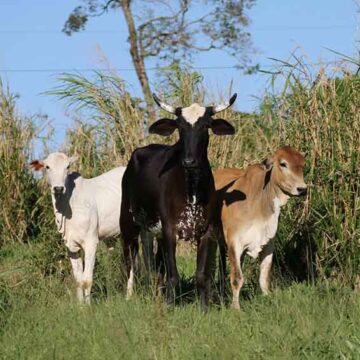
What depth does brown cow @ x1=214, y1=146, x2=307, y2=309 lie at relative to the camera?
923cm

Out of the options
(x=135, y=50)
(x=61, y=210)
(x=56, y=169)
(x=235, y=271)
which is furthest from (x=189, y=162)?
(x=135, y=50)

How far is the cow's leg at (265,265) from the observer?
9352mm

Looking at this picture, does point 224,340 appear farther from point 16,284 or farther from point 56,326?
point 16,284

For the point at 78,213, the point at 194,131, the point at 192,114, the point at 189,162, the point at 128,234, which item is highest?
the point at 192,114

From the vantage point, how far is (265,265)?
31.0ft

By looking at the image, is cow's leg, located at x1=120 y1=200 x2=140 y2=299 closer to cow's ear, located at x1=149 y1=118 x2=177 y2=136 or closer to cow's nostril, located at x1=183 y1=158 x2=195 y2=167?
cow's ear, located at x1=149 y1=118 x2=177 y2=136

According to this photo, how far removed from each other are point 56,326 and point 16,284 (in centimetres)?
245

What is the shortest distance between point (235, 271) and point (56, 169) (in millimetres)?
2156

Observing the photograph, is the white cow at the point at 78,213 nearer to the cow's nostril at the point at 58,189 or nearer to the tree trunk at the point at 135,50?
the cow's nostril at the point at 58,189

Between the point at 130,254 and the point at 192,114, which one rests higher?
the point at 192,114

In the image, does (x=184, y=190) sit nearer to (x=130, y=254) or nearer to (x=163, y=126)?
(x=163, y=126)

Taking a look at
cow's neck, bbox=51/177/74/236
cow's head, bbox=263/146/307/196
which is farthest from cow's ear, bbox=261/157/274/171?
cow's neck, bbox=51/177/74/236

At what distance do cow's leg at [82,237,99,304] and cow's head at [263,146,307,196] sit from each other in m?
2.00

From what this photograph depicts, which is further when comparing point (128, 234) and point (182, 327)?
point (128, 234)
